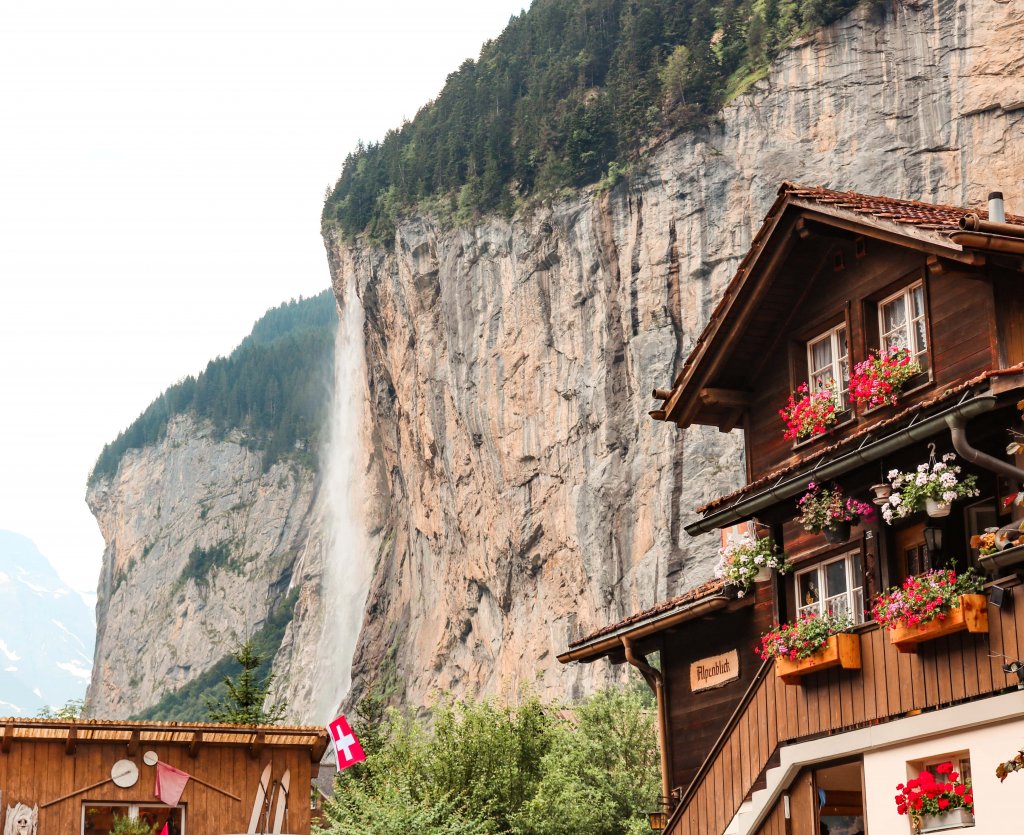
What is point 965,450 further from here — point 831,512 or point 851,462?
point 831,512

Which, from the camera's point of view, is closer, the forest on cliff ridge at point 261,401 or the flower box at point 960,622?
the flower box at point 960,622

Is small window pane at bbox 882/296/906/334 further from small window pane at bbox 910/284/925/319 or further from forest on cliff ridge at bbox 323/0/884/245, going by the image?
forest on cliff ridge at bbox 323/0/884/245

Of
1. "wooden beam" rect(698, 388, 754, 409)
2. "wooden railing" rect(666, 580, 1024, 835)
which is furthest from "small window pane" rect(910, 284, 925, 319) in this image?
"wooden railing" rect(666, 580, 1024, 835)

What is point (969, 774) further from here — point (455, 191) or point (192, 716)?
point (192, 716)

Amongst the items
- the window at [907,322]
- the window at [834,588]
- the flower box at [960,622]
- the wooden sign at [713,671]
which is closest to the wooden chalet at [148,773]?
the wooden sign at [713,671]

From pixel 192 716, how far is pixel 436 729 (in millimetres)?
81004

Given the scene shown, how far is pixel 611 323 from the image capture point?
5909 cm

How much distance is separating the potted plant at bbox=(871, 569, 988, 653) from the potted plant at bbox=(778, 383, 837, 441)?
11.4 feet

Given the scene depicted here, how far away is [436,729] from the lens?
31.3 meters

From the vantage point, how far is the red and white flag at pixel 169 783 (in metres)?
23.2

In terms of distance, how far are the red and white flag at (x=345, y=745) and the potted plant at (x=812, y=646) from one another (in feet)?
42.6

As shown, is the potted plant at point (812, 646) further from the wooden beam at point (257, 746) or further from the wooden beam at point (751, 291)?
the wooden beam at point (257, 746)

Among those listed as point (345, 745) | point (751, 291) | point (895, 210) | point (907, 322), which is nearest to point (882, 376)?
point (907, 322)

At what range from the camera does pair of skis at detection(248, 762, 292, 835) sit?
2377 centimetres
